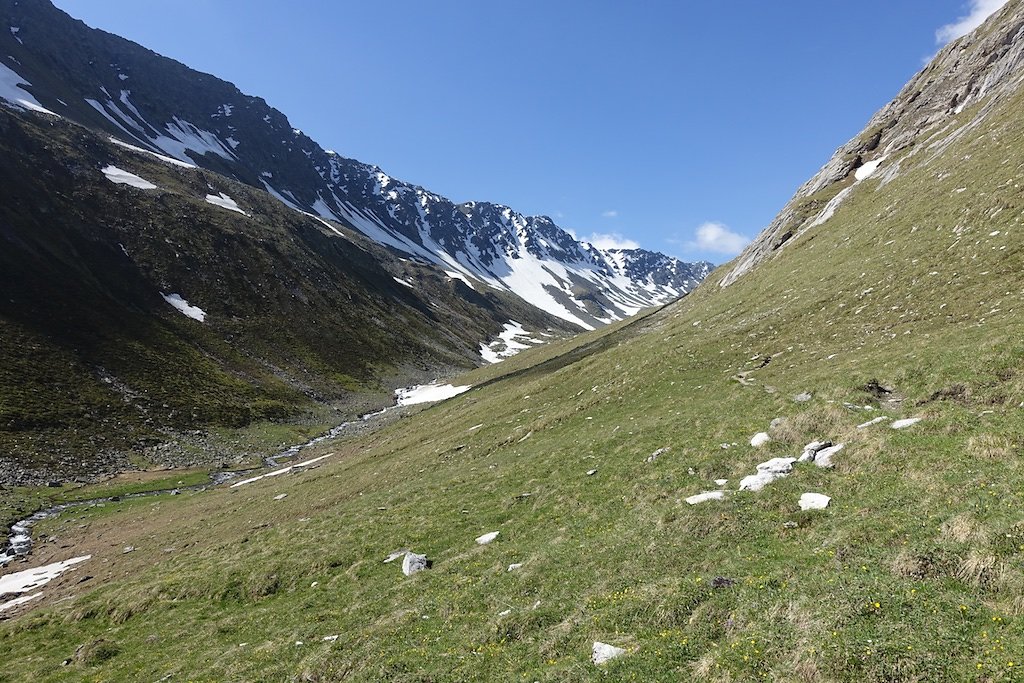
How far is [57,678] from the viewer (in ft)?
52.7

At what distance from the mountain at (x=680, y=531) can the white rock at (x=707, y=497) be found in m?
0.15

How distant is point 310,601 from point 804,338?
3093cm

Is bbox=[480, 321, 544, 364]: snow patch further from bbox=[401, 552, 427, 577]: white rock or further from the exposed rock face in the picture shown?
bbox=[401, 552, 427, 577]: white rock

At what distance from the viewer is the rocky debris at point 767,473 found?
16.0 m

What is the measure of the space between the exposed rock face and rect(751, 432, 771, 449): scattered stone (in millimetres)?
49959

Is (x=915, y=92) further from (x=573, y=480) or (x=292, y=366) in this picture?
(x=292, y=366)

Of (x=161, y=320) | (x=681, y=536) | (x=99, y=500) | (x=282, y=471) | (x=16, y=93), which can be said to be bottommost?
(x=681, y=536)

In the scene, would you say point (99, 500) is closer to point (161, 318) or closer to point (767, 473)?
point (767, 473)

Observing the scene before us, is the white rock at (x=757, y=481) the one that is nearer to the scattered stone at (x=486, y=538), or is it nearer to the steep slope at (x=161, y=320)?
the scattered stone at (x=486, y=538)

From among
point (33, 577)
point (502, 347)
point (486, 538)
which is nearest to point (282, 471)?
point (33, 577)

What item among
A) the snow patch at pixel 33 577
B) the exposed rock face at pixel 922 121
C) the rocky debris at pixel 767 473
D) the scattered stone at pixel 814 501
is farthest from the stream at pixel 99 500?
the exposed rock face at pixel 922 121

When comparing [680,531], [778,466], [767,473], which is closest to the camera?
[680,531]

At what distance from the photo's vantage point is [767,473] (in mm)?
16547

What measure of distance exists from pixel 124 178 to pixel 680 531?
496ft
